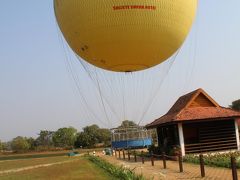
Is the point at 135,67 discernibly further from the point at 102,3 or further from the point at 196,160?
the point at 196,160

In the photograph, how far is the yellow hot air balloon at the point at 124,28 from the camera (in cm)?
1227

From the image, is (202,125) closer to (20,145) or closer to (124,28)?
(124,28)

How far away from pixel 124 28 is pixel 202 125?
756 inches

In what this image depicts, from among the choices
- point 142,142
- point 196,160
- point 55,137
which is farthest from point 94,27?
point 55,137

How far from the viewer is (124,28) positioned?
41.0ft

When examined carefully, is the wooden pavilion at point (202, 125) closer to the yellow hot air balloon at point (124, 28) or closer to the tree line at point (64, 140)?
the yellow hot air balloon at point (124, 28)

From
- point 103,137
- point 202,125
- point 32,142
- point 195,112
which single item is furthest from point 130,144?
point 32,142

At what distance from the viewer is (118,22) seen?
488 inches

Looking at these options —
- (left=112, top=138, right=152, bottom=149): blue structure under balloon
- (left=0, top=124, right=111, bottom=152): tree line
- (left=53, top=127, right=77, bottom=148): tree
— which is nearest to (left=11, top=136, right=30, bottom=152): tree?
(left=0, top=124, right=111, bottom=152): tree line

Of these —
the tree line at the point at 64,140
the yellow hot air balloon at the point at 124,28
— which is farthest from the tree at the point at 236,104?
the yellow hot air balloon at the point at 124,28

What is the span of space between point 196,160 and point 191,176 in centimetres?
746

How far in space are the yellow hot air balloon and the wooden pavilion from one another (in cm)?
1504

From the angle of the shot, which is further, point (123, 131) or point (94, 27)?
point (123, 131)

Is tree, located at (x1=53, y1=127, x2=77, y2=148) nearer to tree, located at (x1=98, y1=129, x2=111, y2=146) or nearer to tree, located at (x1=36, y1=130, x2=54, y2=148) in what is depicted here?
tree, located at (x1=36, y1=130, x2=54, y2=148)
